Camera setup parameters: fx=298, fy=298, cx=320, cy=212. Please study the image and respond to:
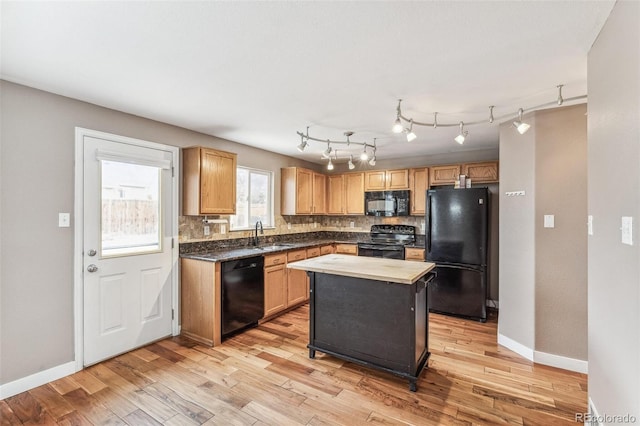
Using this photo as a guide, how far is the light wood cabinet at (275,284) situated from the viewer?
3.86 m

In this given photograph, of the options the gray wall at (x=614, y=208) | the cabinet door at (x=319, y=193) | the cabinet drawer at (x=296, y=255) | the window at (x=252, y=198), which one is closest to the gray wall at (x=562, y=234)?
the gray wall at (x=614, y=208)

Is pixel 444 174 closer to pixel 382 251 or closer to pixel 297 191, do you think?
pixel 382 251

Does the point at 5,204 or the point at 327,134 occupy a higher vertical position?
the point at 327,134

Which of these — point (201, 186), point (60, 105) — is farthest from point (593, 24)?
point (60, 105)

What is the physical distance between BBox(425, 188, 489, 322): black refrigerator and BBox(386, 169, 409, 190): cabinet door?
2.61 ft

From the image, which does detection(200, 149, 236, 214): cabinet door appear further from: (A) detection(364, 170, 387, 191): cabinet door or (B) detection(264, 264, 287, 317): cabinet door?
(A) detection(364, 170, 387, 191): cabinet door

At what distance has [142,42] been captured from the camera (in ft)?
5.78

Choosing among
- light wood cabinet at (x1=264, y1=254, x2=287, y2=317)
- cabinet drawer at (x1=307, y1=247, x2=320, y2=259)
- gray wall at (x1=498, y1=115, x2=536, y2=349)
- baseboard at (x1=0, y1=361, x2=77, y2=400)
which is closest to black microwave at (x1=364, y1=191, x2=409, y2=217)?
cabinet drawer at (x1=307, y1=247, x2=320, y2=259)

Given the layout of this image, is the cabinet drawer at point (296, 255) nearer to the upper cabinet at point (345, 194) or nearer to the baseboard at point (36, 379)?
the upper cabinet at point (345, 194)

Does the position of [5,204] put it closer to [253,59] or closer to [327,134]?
[253,59]

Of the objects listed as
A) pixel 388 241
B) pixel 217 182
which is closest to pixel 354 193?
pixel 388 241

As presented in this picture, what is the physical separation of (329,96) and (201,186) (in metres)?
1.81

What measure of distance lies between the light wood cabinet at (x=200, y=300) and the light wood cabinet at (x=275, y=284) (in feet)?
2.48

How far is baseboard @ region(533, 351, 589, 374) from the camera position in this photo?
266 cm
